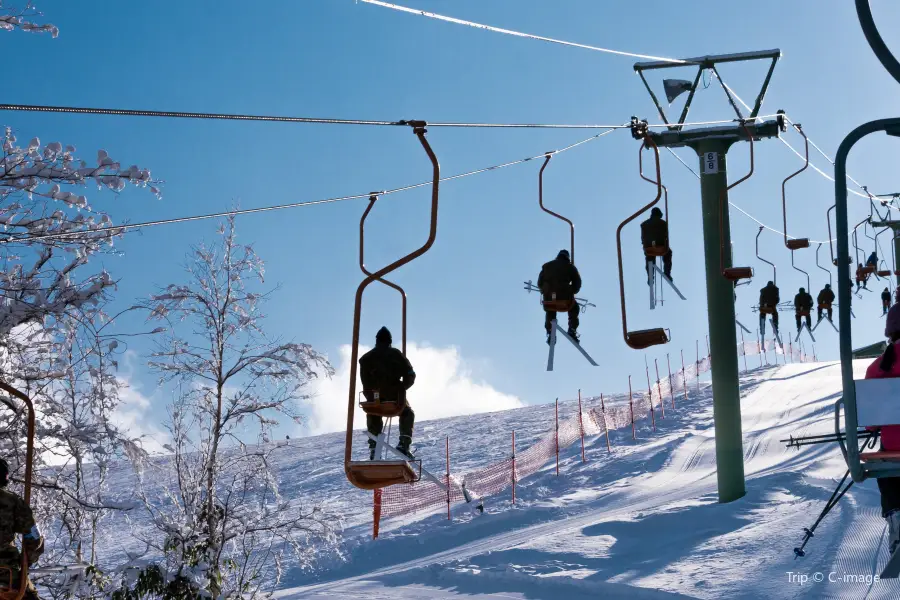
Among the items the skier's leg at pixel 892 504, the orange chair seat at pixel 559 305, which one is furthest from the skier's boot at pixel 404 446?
the orange chair seat at pixel 559 305

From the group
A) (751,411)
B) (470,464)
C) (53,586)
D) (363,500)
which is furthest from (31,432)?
(751,411)

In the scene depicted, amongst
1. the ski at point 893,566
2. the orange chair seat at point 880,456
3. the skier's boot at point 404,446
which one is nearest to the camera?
the orange chair seat at point 880,456

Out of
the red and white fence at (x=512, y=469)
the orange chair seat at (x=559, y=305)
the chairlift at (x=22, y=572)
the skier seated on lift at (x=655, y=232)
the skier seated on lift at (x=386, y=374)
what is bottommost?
the red and white fence at (x=512, y=469)

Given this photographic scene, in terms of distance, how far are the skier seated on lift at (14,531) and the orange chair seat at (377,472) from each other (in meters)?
2.00

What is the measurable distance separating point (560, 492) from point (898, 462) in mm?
19480

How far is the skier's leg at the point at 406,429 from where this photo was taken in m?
8.12

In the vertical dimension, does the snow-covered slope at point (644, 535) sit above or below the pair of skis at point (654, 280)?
below

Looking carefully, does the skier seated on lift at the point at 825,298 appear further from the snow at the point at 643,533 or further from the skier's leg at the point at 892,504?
the skier's leg at the point at 892,504

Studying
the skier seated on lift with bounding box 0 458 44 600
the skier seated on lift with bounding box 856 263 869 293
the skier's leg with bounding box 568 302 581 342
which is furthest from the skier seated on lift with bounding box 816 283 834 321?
the skier seated on lift with bounding box 0 458 44 600

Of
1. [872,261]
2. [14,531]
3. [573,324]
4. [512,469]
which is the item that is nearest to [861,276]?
[872,261]

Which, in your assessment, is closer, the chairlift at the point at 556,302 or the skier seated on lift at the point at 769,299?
the chairlift at the point at 556,302

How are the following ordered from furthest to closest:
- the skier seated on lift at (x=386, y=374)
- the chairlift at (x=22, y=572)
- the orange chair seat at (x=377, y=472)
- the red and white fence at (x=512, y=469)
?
the red and white fence at (x=512, y=469) → the skier seated on lift at (x=386, y=374) → the orange chair seat at (x=377, y=472) → the chairlift at (x=22, y=572)

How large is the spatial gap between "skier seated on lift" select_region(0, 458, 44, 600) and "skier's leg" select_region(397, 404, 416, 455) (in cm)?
289

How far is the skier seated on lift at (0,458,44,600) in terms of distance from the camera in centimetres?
604
